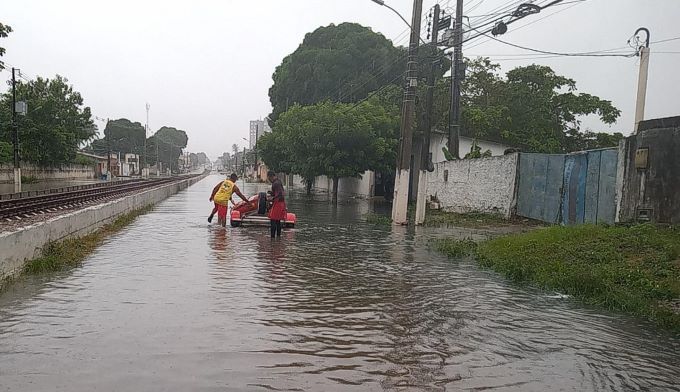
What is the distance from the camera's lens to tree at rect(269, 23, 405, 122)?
1863 inches

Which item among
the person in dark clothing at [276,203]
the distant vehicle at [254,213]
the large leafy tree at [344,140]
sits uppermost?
the large leafy tree at [344,140]

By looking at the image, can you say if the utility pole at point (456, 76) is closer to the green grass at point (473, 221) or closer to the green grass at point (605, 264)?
the green grass at point (473, 221)

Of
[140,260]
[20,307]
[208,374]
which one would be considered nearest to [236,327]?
[208,374]

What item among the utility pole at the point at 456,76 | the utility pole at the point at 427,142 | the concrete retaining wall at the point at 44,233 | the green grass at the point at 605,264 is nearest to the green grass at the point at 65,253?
the concrete retaining wall at the point at 44,233

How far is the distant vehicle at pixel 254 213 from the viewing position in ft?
52.9

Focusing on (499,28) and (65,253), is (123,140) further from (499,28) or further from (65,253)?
(65,253)

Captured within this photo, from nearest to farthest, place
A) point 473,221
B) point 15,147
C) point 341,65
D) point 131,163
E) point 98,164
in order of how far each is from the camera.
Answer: point 473,221 → point 15,147 → point 341,65 → point 98,164 → point 131,163

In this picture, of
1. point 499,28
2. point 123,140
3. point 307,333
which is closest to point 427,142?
point 499,28

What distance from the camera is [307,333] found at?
580cm

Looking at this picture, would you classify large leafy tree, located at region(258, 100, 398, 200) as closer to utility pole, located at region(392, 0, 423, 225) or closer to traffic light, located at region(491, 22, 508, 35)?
utility pole, located at region(392, 0, 423, 225)

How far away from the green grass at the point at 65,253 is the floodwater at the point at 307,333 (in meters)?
0.35

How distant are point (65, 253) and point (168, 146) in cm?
14675

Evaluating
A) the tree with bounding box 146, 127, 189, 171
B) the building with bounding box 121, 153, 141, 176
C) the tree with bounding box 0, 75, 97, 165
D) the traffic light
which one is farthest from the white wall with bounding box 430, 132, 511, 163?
the tree with bounding box 146, 127, 189, 171

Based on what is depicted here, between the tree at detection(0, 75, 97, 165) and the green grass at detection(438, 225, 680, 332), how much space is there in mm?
42023
